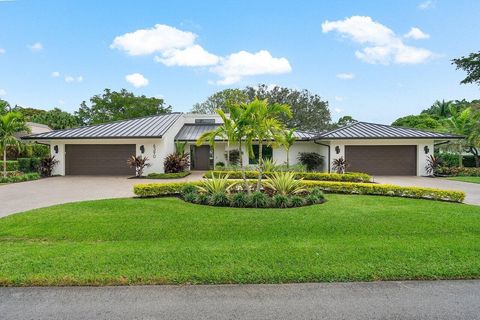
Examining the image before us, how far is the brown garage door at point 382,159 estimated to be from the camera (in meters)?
19.6

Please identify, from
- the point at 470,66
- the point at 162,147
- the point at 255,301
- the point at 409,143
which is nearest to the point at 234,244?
the point at 255,301

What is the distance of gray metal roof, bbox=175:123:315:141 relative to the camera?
22.1 meters

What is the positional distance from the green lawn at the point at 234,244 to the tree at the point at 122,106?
31551 mm

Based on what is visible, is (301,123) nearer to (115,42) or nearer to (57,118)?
(115,42)

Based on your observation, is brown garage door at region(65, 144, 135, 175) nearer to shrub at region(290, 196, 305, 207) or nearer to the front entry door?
the front entry door

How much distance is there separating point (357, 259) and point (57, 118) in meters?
45.4

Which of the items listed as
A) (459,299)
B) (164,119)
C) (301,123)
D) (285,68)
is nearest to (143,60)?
(164,119)

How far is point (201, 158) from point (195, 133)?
2105mm

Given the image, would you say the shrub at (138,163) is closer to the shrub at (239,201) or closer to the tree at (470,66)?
the shrub at (239,201)

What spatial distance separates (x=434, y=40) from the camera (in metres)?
16.4

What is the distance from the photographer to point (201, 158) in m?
24.0

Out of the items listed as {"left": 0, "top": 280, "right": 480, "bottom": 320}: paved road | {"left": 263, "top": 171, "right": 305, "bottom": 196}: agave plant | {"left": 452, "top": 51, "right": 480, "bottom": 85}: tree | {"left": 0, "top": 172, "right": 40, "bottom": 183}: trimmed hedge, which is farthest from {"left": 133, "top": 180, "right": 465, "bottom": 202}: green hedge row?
{"left": 452, "top": 51, "right": 480, "bottom": 85}: tree

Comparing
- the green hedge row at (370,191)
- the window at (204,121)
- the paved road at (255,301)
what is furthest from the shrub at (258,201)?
the window at (204,121)

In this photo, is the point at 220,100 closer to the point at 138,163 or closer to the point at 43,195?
the point at 138,163
